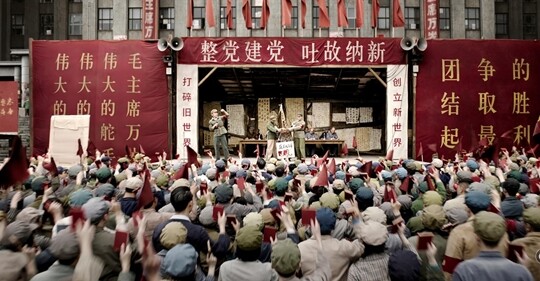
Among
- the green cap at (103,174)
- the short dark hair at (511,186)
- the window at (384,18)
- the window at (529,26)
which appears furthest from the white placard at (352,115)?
the short dark hair at (511,186)

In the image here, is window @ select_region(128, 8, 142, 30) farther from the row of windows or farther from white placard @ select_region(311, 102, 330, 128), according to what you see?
white placard @ select_region(311, 102, 330, 128)

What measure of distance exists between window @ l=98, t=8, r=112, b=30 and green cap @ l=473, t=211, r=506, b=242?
37865 millimetres

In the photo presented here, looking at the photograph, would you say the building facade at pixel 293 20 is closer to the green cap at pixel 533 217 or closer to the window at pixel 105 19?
the window at pixel 105 19

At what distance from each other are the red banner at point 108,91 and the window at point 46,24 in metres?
25.9

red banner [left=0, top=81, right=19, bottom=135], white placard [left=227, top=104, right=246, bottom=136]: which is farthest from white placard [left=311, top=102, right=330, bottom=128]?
red banner [left=0, top=81, right=19, bottom=135]

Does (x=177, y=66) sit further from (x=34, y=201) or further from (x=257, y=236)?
(x=257, y=236)

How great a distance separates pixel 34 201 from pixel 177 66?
13.5 m

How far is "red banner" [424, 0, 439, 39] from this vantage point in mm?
32562

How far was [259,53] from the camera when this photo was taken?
19.0 m

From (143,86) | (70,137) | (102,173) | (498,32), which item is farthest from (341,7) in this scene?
(498,32)

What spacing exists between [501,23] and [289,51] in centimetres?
2878

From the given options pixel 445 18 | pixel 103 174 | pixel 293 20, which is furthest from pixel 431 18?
pixel 103 174

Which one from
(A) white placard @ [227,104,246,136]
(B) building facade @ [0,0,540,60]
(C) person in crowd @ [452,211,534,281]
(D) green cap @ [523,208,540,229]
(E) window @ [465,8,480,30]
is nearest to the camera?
(C) person in crowd @ [452,211,534,281]

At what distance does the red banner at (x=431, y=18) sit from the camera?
32562 mm
